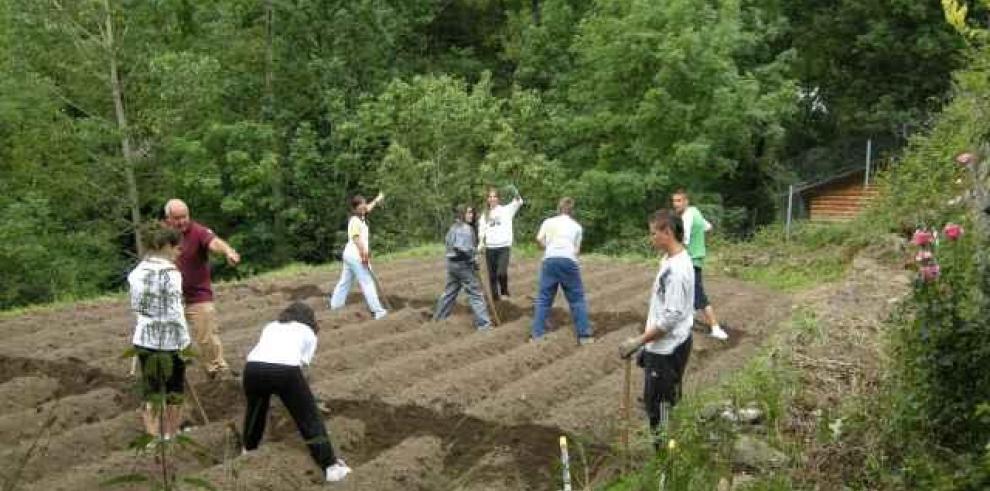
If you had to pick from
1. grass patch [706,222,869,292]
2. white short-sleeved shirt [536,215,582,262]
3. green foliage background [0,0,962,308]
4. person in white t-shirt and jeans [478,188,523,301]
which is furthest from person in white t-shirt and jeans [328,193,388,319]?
green foliage background [0,0,962,308]

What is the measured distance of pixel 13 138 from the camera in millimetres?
24141

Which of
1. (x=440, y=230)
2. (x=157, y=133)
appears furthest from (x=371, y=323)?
(x=157, y=133)

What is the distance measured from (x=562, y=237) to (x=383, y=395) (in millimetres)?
2598

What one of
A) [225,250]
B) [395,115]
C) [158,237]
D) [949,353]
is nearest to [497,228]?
[225,250]

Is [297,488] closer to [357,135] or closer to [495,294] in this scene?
[495,294]

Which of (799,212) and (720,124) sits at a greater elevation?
(720,124)

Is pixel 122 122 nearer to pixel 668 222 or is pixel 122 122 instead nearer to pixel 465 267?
pixel 465 267

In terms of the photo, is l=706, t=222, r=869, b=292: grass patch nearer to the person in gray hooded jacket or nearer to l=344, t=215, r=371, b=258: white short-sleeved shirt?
the person in gray hooded jacket

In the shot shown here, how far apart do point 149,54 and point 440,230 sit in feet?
28.8

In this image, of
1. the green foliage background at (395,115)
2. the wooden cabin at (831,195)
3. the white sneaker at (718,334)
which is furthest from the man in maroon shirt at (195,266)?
the wooden cabin at (831,195)

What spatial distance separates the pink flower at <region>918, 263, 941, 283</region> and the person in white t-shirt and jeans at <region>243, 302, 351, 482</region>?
11.3 feet

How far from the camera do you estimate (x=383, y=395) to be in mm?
8141

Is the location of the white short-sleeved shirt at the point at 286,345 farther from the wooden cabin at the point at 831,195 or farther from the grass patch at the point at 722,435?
the wooden cabin at the point at 831,195

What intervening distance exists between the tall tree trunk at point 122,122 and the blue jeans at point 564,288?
15.9 m
